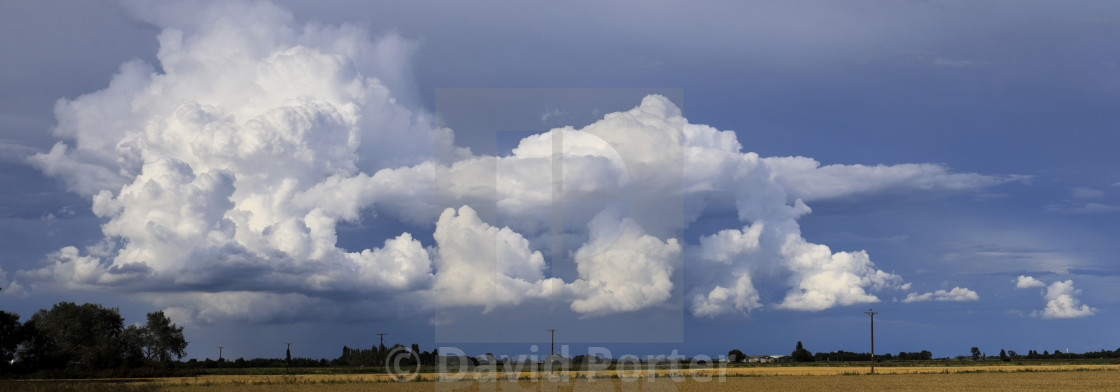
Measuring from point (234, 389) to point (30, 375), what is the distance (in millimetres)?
42196

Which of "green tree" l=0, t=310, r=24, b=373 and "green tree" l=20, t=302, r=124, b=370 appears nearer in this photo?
"green tree" l=0, t=310, r=24, b=373

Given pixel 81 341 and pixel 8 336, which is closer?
pixel 8 336

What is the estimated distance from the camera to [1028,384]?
70.6 meters

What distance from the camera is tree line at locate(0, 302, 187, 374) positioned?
94.8 meters

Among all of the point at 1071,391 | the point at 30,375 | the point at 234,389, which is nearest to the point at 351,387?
the point at 234,389

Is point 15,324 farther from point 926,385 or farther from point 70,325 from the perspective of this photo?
point 926,385

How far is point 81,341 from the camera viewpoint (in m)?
117

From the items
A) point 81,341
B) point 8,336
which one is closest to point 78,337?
point 81,341

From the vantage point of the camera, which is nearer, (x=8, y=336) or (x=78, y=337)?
(x=8, y=336)

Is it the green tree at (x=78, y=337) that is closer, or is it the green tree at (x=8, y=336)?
the green tree at (x=8, y=336)

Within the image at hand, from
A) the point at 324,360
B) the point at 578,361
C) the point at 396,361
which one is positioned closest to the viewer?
the point at 396,361

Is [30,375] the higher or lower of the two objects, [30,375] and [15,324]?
the lower

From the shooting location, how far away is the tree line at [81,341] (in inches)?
3730

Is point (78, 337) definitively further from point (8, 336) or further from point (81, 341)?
point (8, 336)
